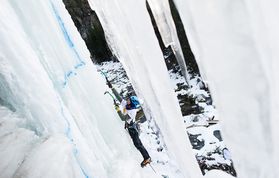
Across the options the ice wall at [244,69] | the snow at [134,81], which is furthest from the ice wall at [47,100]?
the ice wall at [244,69]

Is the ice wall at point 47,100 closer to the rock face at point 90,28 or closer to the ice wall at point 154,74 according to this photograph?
the ice wall at point 154,74

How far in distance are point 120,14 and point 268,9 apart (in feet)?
5.84

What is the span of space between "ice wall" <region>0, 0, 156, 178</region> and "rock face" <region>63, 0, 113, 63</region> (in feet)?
40.6

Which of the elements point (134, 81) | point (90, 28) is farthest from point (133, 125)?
point (90, 28)

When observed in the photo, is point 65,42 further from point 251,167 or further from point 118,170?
point 251,167

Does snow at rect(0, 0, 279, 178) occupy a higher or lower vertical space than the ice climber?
higher

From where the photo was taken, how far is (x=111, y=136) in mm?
5543

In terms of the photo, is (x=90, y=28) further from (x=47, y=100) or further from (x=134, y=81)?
(x=47, y=100)

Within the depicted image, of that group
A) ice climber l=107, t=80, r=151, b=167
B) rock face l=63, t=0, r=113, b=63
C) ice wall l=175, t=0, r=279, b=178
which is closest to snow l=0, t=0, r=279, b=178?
ice wall l=175, t=0, r=279, b=178

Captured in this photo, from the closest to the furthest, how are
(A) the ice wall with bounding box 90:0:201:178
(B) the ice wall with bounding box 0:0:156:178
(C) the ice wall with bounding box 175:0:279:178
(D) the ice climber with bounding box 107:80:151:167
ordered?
1. (C) the ice wall with bounding box 175:0:279:178
2. (A) the ice wall with bounding box 90:0:201:178
3. (B) the ice wall with bounding box 0:0:156:178
4. (D) the ice climber with bounding box 107:80:151:167

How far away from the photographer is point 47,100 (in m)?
3.47

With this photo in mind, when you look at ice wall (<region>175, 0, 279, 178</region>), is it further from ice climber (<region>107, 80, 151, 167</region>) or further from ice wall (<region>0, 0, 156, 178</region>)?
ice climber (<region>107, 80, 151, 167</region>)

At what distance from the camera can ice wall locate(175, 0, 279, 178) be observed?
0.84 metres

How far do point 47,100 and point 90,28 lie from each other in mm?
14527
